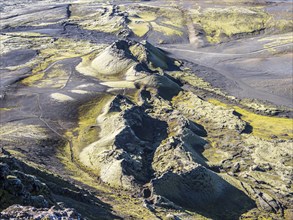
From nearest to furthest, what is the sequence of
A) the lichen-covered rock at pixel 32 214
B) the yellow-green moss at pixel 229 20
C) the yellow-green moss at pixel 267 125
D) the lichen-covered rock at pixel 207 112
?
the lichen-covered rock at pixel 32 214, the yellow-green moss at pixel 267 125, the lichen-covered rock at pixel 207 112, the yellow-green moss at pixel 229 20

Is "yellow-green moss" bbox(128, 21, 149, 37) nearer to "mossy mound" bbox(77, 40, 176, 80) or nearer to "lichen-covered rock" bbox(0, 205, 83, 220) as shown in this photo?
"mossy mound" bbox(77, 40, 176, 80)

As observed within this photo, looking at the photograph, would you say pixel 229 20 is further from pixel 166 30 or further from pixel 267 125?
pixel 267 125

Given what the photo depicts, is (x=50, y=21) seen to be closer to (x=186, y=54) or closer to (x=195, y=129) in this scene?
(x=186, y=54)

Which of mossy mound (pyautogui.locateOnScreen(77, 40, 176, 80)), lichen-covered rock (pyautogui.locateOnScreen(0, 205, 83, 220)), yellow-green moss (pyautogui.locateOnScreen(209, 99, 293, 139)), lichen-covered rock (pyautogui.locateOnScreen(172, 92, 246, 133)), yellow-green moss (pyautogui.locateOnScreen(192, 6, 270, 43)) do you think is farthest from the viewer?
yellow-green moss (pyautogui.locateOnScreen(192, 6, 270, 43))

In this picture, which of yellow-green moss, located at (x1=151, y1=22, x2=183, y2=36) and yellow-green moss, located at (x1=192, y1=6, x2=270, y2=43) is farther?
yellow-green moss, located at (x1=192, y1=6, x2=270, y2=43)

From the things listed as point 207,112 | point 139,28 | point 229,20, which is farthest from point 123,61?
point 229,20

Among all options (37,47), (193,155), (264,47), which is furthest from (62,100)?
(264,47)

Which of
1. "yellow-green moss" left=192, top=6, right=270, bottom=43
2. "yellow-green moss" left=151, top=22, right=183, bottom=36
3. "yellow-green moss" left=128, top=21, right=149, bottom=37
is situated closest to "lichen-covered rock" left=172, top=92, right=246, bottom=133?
"yellow-green moss" left=192, top=6, right=270, bottom=43

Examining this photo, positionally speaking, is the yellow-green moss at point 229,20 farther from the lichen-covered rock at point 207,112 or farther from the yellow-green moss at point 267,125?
the yellow-green moss at point 267,125

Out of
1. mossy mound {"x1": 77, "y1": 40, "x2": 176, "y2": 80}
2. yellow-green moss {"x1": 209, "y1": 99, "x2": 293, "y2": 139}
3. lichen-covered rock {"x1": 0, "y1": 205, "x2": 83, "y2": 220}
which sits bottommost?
yellow-green moss {"x1": 209, "y1": 99, "x2": 293, "y2": 139}

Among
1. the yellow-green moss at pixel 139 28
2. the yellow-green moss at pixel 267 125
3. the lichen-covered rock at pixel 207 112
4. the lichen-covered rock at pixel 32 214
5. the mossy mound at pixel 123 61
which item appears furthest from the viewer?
the yellow-green moss at pixel 139 28

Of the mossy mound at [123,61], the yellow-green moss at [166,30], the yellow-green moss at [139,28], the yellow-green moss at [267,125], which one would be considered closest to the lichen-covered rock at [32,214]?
the yellow-green moss at [267,125]
